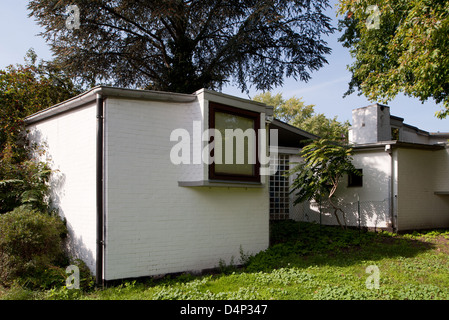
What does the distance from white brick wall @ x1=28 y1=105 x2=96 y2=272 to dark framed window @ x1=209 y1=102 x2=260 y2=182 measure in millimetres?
2354

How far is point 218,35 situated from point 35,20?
21.4ft

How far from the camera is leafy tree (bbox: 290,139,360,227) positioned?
415 inches

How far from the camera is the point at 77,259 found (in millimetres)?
6148

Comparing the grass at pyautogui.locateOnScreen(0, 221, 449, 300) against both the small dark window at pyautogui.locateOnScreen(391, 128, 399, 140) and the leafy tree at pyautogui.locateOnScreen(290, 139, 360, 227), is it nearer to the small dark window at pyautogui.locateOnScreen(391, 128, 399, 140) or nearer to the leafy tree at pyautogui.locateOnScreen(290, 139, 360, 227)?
the leafy tree at pyautogui.locateOnScreen(290, 139, 360, 227)

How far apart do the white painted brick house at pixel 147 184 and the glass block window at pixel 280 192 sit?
469cm

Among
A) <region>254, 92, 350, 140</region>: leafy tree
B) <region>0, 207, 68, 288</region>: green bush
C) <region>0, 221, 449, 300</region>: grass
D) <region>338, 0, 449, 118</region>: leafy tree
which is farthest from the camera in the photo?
<region>254, 92, 350, 140</region>: leafy tree

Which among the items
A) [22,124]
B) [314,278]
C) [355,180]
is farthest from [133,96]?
[355,180]

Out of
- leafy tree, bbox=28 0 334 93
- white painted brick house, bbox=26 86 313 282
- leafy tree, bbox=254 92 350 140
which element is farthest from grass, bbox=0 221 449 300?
leafy tree, bbox=254 92 350 140

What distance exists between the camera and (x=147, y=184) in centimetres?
624

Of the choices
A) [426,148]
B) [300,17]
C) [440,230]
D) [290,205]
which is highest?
[300,17]

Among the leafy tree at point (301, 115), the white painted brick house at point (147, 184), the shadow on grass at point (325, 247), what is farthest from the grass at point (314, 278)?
the leafy tree at point (301, 115)

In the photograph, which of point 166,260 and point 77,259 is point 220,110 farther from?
point 77,259

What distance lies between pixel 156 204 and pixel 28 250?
2336 millimetres
